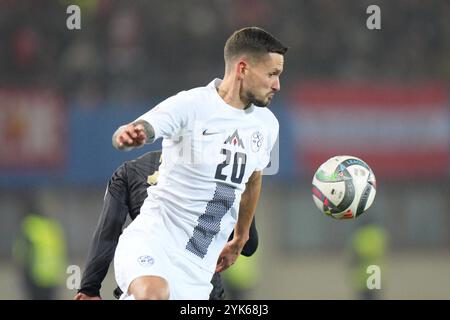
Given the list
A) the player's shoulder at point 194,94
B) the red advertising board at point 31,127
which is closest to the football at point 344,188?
the player's shoulder at point 194,94

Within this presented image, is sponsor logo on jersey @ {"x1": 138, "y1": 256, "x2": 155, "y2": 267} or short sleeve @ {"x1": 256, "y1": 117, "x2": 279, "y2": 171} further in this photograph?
short sleeve @ {"x1": 256, "y1": 117, "x2": 279, "y2": 171}

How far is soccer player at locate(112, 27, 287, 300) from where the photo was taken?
553cm

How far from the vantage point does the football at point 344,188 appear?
601cm

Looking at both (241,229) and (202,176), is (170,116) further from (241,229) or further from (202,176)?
(241,229)

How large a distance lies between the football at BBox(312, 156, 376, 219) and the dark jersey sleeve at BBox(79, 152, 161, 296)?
1134mm

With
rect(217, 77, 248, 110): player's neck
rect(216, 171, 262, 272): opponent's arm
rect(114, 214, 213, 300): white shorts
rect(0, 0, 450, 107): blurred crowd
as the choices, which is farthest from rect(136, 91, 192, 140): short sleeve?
rect(0, 0, 450, 107): blurred crowd

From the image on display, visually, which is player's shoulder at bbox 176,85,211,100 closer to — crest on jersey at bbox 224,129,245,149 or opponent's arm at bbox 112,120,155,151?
crest on jersey at bbox 224,129,245,149

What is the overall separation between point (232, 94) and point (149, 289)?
1282 mm

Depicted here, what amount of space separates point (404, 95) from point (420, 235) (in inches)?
110

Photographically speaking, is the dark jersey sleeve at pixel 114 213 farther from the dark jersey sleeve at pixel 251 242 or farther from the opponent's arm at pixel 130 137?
the opponent's arm at pixel 130 137

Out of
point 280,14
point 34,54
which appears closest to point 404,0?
point 280,14

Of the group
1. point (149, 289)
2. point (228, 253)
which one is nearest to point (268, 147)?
point (228, 253)

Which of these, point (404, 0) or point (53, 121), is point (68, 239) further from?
point (404, 0)

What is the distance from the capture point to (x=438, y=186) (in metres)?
16.2
